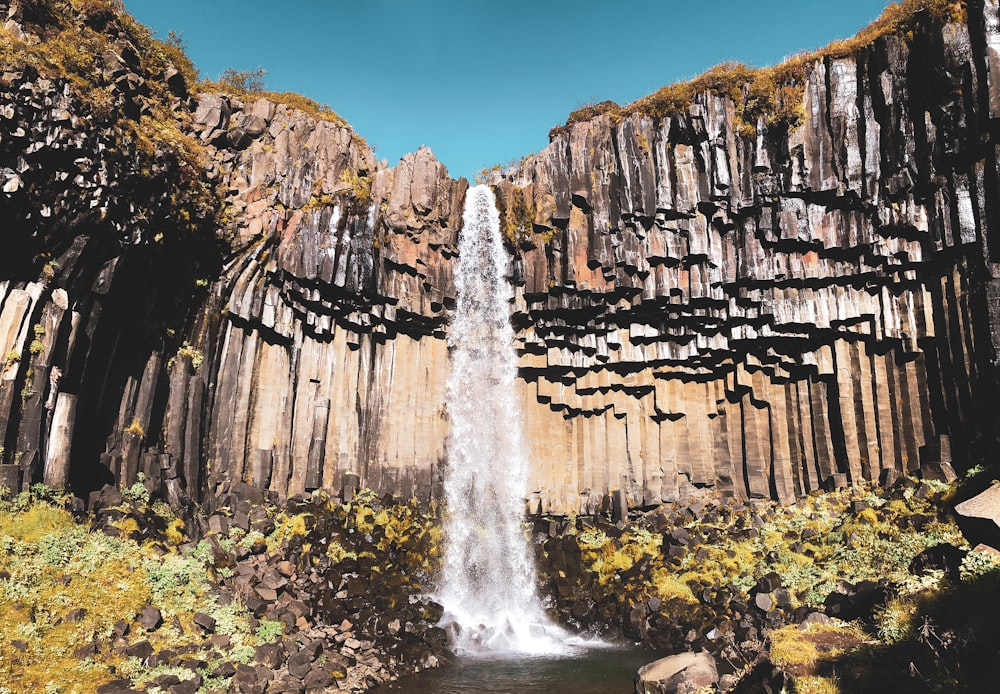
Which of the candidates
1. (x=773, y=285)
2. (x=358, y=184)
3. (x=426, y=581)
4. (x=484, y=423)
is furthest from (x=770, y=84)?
(x=426, y=581)

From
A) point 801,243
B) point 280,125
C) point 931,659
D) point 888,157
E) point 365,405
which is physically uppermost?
point 280,125

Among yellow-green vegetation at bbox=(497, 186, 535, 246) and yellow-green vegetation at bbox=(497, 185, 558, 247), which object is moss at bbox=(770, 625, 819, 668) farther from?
yellow-green vegetation at bbox=(497, 186, 535, 246)

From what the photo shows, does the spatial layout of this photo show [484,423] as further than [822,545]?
Yes

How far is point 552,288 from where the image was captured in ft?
68.6

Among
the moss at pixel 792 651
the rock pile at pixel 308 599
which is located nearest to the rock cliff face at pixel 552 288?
the rock pile at pixel 308 599

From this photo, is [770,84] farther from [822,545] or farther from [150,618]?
[150,618]

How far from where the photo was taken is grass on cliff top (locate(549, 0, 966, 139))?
18.5 metres

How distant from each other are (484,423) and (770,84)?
13.3 metres

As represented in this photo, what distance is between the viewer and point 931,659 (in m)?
7.23

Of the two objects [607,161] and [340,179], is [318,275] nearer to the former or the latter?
[340,179]

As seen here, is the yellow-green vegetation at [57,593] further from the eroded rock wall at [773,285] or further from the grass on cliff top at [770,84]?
the grass on cliff top at [770,84]

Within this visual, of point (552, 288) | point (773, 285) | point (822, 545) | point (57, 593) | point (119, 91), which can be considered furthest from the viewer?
point (552, 288)

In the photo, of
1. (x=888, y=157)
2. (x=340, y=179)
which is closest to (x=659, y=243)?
(x=888, y=157)

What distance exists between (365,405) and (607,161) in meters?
10.5
